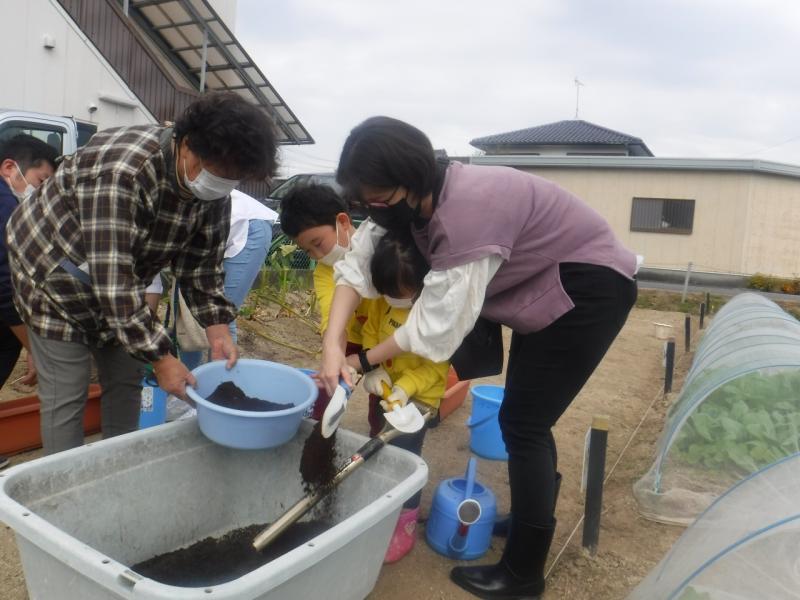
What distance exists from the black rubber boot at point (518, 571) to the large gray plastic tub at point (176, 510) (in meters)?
0.45

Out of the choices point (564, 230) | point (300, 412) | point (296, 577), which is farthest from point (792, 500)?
point (300, 412)

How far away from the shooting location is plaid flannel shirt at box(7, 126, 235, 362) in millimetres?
1826

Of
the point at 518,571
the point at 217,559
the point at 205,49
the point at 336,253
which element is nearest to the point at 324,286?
the point at 336,253

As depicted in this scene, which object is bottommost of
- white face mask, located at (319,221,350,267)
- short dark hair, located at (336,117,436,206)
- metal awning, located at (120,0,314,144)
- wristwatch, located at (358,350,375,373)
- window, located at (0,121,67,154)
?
wristwatch, located at (358,350,375,373)

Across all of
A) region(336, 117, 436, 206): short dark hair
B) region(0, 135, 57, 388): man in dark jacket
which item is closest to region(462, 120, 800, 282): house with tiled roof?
region(0, 135, 57, 388): man in dark jacket

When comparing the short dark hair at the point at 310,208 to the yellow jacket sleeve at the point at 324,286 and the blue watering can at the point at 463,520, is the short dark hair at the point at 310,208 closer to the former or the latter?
the yellow jacket sleeve at the point at 324,286

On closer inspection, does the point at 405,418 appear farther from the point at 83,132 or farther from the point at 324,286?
the point at 83,132

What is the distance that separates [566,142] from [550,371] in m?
23.5

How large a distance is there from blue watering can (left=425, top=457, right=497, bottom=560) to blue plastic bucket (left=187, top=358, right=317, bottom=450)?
694mm

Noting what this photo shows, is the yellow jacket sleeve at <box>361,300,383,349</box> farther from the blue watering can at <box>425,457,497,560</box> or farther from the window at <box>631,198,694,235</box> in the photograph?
the window at <box>631,198,694,235</box>

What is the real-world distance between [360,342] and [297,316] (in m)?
3.66

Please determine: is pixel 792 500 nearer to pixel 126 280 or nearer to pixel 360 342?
pixel 360 342

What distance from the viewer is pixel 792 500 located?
156 centimetres

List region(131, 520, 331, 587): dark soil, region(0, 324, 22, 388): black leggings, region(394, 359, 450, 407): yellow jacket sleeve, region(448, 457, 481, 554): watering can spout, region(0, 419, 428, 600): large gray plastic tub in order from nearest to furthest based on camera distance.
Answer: region(0, 419, 428, 600): large gray plastic tub < region(131, 520, 331, 587): dark soil < region(394, 359, 450, 407): yellow jacket sleeve < region(448, 457, 481, 554): watering can spout < region(0, 324, 22, 388): black leggings
